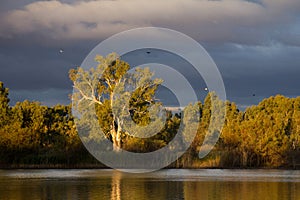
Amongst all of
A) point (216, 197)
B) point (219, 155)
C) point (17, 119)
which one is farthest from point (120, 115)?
point (216, 197)

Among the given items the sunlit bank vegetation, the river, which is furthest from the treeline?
the river

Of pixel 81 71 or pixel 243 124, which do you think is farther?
pixel 81 71

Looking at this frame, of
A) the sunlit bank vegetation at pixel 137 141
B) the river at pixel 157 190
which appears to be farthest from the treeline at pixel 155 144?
the river at pixel 157 190

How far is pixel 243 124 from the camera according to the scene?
64750 millimetres

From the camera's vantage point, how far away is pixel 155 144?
67875 millimetres

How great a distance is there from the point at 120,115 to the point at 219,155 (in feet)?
49.1

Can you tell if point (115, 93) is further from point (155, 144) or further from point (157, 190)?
point (157, 190)

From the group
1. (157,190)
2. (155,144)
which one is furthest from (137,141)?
(157,190)

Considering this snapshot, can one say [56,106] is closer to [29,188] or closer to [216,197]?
[29,188]

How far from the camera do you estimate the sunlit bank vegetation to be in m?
60.8

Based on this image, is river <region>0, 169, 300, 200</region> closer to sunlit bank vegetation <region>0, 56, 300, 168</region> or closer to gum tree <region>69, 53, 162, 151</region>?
sunlit bank vegetation <region>0, 56, 300, 168</region>

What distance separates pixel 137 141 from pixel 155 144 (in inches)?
78.2

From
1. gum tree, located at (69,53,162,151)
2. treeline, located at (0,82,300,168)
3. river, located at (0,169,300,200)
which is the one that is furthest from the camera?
gum tree, located at (69,53,162,151)

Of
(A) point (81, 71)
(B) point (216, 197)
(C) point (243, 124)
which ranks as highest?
(A) point (81, 71)
